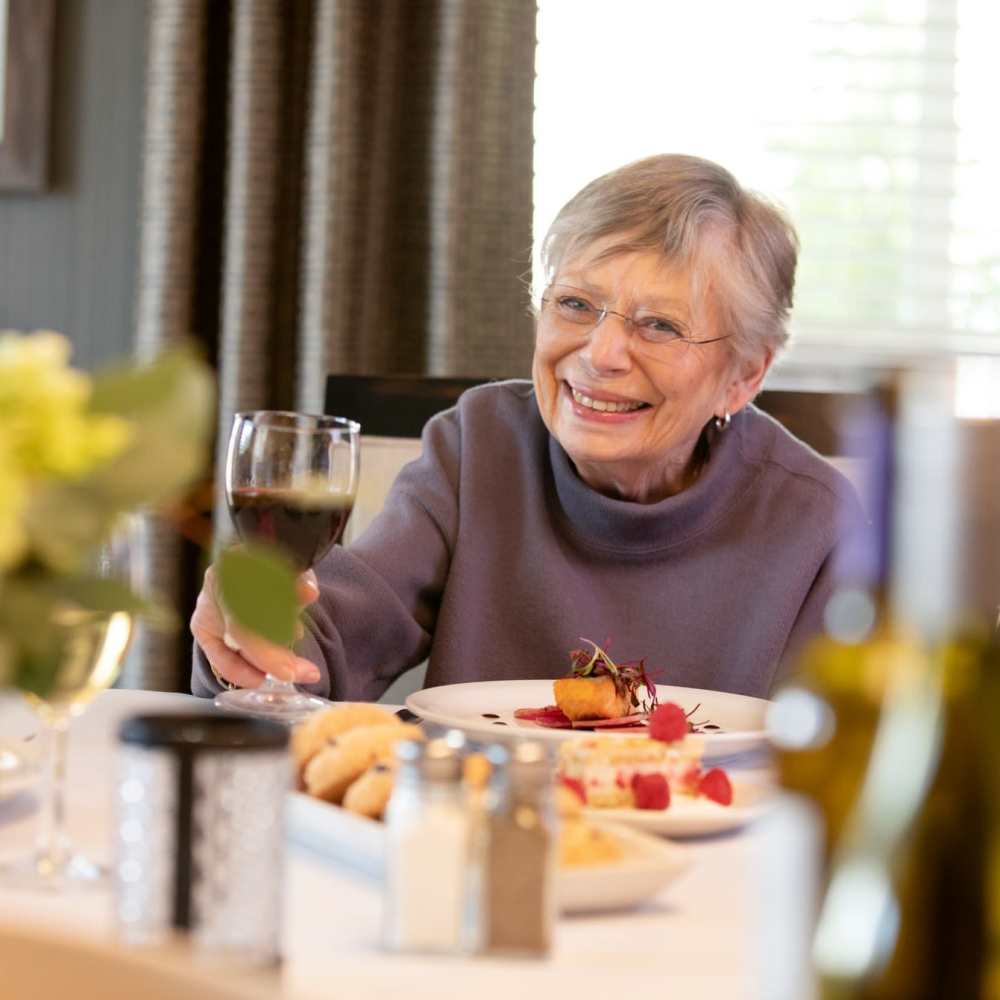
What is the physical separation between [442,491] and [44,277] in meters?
1.36

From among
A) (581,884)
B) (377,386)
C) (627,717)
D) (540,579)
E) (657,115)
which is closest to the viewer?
(581,884)

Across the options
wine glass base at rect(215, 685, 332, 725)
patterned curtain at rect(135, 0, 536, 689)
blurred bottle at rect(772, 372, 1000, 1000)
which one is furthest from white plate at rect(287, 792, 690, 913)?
patterned curtain at rect(135, 0, 536, 689)

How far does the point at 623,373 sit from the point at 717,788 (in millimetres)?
991

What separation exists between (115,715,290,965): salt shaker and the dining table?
4 cm

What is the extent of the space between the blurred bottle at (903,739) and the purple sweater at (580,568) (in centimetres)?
129

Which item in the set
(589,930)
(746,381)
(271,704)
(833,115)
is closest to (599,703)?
(271,704)

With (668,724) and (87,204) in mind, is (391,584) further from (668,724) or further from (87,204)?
(87,204)

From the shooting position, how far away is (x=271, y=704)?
1.31 m

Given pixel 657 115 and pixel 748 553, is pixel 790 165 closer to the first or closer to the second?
pixel 657 115

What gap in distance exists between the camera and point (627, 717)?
4.29ft

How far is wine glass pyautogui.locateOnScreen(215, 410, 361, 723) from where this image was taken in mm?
1313

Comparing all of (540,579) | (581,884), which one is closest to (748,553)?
(540,579)

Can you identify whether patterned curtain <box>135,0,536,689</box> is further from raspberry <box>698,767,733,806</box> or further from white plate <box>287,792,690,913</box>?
white plate <box>287,792,690,913</box>

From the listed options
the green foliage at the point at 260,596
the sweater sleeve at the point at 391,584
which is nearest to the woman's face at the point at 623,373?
the sweater sleeve at the point at 391,584
